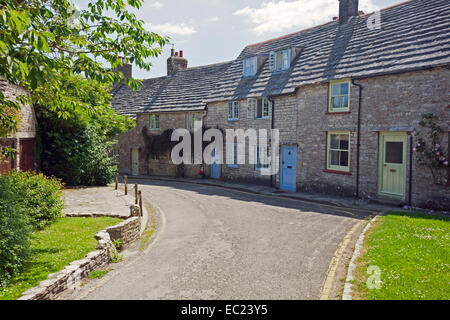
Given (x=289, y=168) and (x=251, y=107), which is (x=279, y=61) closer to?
(x=251, y=107)

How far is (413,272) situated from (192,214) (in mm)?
8858

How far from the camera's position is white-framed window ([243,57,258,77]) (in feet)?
81.8

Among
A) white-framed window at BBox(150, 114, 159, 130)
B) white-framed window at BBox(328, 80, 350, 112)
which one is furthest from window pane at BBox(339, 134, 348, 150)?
white-framed window at BBox(150, 114, 159, 130)

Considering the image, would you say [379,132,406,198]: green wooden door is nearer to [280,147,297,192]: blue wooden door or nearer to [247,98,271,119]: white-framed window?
[280,147,297,192]: blue wooden door

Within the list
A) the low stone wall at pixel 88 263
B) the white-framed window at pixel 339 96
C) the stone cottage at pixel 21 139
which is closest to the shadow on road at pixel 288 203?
the white-framed window at pixel 339 96

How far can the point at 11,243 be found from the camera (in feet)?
22.3

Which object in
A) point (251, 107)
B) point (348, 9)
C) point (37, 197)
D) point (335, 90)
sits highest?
point (348, 9)

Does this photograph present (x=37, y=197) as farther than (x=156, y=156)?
No

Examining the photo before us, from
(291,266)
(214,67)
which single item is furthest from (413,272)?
(214,67)

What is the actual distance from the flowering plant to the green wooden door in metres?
0.94

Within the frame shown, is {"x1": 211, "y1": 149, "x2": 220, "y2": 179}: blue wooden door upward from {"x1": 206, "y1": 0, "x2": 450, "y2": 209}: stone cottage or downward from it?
downward

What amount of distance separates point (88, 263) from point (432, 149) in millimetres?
12896

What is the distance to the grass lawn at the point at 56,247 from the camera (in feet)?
20.7

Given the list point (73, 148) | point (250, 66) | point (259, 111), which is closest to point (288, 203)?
point (259, 111)
